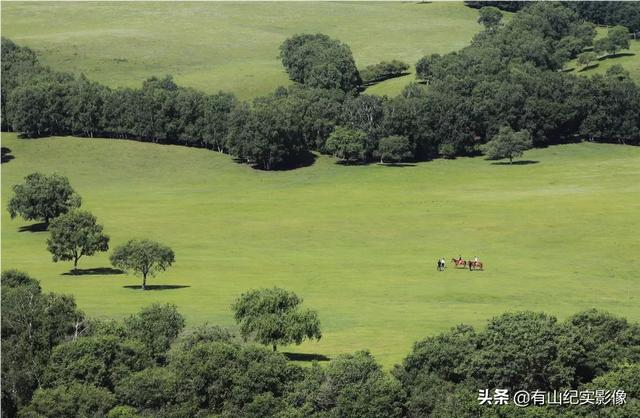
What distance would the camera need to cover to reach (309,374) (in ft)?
217

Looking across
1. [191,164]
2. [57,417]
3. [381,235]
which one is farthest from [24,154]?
[57,417]

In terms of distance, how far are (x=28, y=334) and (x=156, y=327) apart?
26.5 feet

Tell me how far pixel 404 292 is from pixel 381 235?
28775 mm

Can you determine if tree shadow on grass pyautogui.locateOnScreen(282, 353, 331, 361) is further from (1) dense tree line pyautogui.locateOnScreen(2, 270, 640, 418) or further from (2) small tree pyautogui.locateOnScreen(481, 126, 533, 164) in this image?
(2) small tree pyautogui.locateOnScreen(481, 126, 533, 164)

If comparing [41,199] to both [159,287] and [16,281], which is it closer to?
[159,287]

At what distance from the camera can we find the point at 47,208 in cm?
13100

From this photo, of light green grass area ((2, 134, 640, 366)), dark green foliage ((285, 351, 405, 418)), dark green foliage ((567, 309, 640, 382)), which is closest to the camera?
dark green foliage ((285, 351, 405, 418))

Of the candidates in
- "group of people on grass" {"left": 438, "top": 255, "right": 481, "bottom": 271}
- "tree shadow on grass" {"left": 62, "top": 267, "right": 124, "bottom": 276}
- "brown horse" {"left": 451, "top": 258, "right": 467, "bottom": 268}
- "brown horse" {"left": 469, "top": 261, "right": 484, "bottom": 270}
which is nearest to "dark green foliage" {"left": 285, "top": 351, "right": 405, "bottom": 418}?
"group of people on grass" {"left": 438, "top": 255, "right": 481, "bottom": 271}

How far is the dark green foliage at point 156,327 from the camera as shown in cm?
7288

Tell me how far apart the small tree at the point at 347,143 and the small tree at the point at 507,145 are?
18.3 meters

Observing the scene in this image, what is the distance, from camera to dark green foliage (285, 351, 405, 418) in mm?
62781

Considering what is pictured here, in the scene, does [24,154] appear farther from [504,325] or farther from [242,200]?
[504,325]

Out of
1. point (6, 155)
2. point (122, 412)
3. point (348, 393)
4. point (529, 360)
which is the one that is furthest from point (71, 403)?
point (6, 155)

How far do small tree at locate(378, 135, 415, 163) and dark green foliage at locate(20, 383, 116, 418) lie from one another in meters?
114
